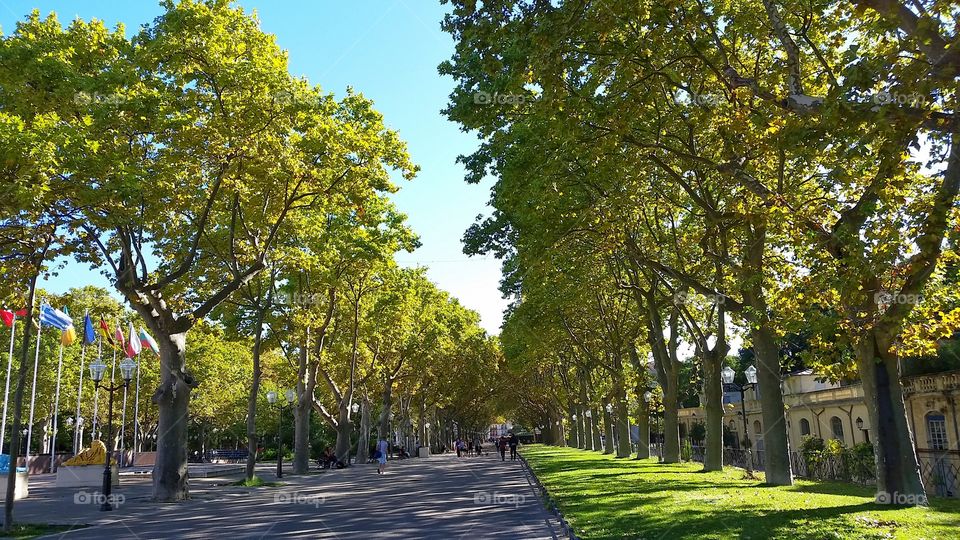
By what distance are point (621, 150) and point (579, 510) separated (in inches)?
291

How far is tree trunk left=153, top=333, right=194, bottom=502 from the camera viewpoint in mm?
18875

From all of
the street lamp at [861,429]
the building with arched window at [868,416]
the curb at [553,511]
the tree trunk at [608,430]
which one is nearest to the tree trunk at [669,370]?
the building with arched window at [868,416]

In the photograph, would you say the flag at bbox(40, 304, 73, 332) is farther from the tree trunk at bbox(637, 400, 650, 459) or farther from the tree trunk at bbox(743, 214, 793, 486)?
the tree trunk at bbox(743, 214, 793, 486)

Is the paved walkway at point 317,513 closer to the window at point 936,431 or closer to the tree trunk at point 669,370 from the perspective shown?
the tree trunk at point 669,370

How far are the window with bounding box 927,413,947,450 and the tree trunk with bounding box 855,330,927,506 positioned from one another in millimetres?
17201

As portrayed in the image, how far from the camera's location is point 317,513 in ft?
51.9

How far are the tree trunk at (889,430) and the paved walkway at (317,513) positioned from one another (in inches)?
232

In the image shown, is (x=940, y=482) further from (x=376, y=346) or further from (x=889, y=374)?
(x=376, y=346)

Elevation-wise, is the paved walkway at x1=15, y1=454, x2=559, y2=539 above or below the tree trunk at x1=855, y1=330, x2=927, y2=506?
below

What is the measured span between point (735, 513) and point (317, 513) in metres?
9.37

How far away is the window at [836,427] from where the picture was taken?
122 feet

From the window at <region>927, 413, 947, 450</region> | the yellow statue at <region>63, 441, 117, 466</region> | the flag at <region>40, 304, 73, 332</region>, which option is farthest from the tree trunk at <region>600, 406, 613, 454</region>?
the flag at <region>40, 304, 73, 332</region>

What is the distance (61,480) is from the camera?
27266 millimetres

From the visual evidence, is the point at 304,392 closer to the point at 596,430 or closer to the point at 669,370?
the point at 669,370
